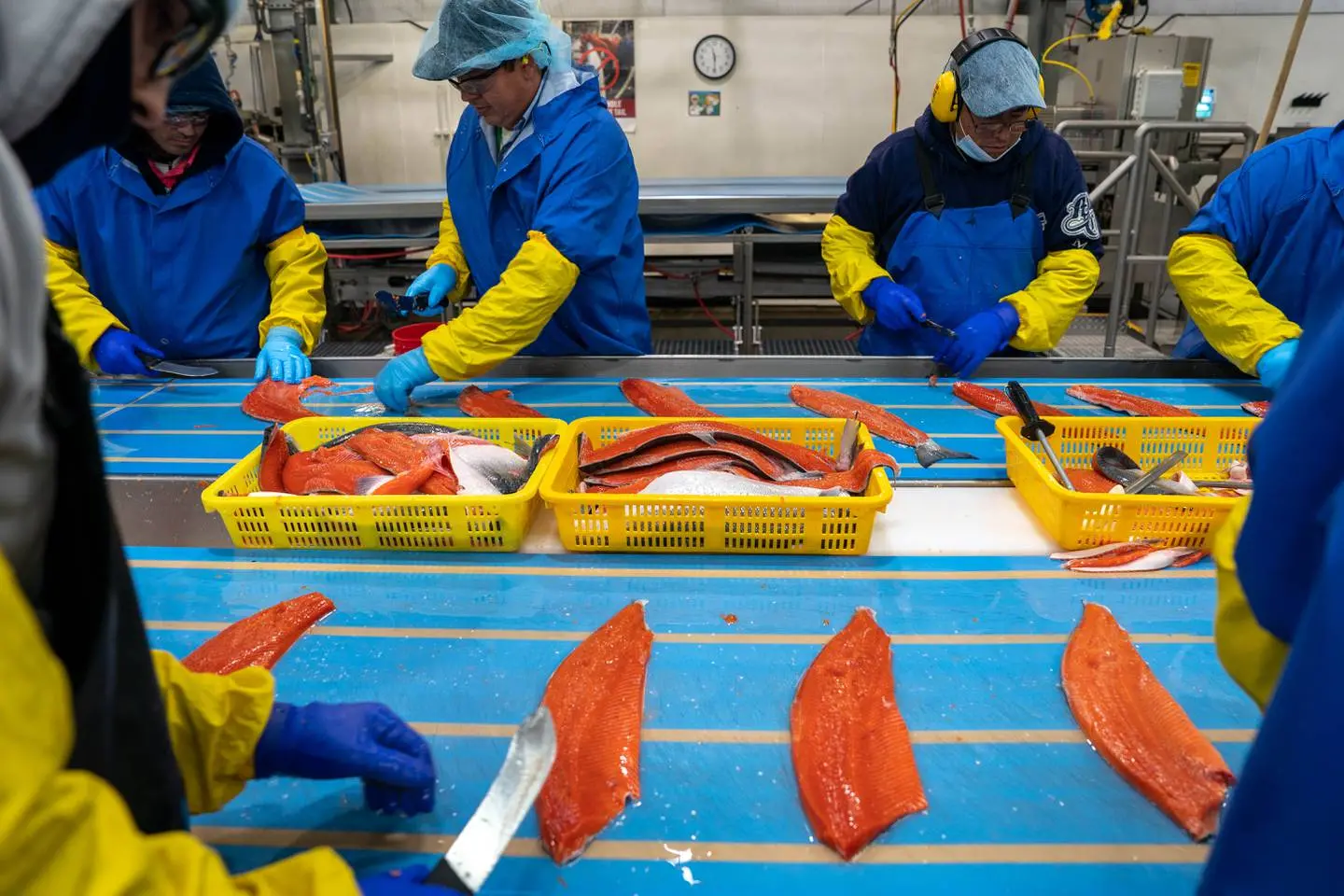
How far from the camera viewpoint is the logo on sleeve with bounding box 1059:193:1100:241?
3475 millimetres

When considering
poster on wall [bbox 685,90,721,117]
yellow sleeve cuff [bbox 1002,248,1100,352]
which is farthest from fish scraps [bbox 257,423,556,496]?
poster on wall [bbox 685,90,721,117]

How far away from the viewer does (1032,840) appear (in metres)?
1.15

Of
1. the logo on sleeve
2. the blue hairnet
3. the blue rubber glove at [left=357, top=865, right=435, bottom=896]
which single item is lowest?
the blue rubber glove at [left=357, top=865, right=435, bottom=896]

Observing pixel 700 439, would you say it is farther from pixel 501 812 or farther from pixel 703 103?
pixel 703 103

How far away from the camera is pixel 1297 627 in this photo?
0.67 metres

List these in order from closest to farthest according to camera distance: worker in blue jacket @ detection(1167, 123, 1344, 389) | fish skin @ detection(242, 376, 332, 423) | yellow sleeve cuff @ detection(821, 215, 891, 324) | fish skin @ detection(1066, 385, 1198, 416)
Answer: fish skin @ detection(1066, 385, 1198, 416) → fish skin @ detection(242, 376, 332, 423) → worker in blue jacket @ detection(1167, 123, 1344, 389) → yellow sleeve cuff @ detection(821, 215, 891, 324)

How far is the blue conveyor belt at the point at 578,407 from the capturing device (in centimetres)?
237

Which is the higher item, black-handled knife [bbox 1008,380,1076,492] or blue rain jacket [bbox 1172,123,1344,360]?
blue rain jacket [bbox 1172,123,1344,360]

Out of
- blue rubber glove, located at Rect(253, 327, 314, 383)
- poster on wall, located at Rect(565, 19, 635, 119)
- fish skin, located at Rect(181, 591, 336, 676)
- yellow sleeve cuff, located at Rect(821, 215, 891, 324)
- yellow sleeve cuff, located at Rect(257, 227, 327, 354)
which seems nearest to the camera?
fish skin, located at Rect(181, 591, 336, 676)

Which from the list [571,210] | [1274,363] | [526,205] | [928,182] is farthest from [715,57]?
[1274,363]

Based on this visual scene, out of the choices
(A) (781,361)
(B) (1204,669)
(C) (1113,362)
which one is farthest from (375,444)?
(C) (1113,362)

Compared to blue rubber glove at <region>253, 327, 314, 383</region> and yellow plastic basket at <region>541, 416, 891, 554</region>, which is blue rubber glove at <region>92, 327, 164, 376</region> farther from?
yellow plastic basket at <region>541, 416, 891, 554</region>

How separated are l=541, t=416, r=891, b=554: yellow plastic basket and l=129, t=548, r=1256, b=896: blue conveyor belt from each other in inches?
1.7

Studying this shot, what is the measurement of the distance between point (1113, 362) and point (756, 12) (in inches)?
269
